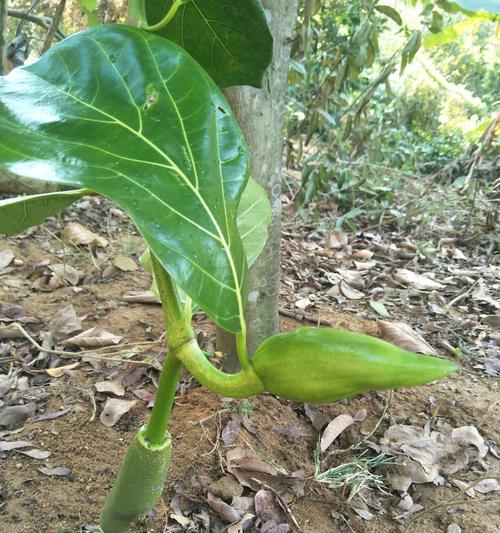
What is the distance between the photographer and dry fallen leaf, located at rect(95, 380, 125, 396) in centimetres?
121

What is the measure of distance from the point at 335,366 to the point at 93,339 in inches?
42.4

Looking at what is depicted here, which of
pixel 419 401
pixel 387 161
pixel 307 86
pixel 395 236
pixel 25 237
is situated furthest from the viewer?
pixel 387 161

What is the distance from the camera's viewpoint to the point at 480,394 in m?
1.38

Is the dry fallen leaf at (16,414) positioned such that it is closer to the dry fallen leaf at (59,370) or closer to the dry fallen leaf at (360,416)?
the dry fallen leaf at (59,370)

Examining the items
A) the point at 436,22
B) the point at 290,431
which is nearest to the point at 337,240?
the point at 436,22

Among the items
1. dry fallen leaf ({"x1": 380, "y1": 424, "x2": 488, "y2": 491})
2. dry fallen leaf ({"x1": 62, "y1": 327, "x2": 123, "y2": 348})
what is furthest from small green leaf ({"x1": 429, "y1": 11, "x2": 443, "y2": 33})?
dry fallen leaf ({"x1": 62, "y1": 327, "x2": 123, "y2": 348})

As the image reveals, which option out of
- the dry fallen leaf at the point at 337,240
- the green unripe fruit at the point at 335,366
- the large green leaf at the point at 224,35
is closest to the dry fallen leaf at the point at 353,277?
the dry fallen leaf at the point at 337,240

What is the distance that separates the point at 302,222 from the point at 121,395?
1.62m

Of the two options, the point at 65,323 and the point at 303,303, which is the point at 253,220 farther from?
the point at 303,303

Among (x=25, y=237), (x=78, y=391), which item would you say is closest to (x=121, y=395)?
(x=78, y=391)

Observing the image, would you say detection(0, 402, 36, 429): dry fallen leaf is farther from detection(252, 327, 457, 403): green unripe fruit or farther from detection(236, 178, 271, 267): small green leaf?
detection(252, 327, 457, 403): green unripe fruit

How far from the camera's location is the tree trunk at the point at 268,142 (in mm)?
1068

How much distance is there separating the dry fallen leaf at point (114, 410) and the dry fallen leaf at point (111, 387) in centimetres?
3

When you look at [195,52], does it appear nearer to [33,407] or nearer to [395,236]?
[33,407]
